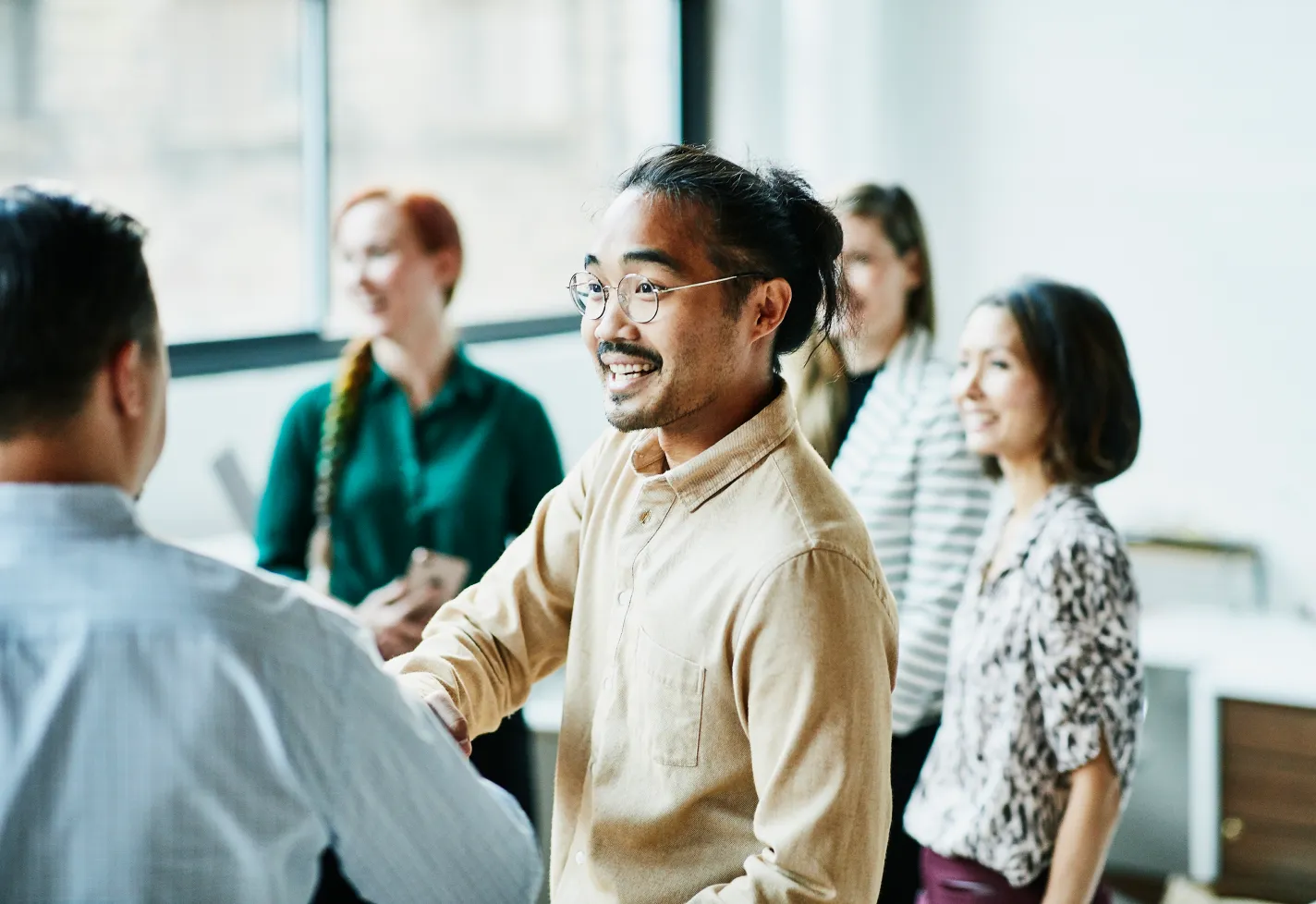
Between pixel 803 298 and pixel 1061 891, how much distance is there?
2.84 feet

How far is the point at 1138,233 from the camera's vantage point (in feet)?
13.7

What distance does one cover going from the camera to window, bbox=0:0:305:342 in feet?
10.7

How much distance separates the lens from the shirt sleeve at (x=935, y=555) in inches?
88.8

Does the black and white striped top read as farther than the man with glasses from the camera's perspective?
Yes

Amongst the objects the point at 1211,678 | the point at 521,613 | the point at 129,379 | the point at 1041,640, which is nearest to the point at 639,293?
the point at 521,613

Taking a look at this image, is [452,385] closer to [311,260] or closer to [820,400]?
[820,400]

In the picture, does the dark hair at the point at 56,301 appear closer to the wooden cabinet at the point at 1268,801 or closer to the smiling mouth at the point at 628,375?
the smiling mouth at the point at 628,375

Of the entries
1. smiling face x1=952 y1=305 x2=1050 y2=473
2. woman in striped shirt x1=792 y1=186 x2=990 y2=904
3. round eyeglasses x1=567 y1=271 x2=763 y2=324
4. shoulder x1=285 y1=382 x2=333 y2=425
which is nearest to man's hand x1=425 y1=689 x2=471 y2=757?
round eyeglasses x1=567 y1=271 x2=763 y2=324

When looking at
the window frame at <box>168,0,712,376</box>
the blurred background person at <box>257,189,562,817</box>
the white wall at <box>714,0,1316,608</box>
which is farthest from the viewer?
the white wall at <box>714,0,1316,608</box>

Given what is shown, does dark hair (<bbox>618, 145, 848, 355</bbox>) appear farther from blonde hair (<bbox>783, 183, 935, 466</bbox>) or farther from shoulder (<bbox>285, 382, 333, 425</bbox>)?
shoulder (<bbox>285, 382, 333, 425</bbox>)

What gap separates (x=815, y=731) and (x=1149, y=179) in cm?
335

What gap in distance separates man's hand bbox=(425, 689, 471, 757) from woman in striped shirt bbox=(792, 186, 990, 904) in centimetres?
93

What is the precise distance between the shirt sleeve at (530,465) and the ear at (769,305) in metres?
1.06

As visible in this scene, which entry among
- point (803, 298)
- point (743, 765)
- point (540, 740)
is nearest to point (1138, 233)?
point (540, 740)
